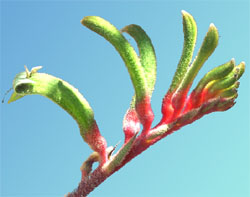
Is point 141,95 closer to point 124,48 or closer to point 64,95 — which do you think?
point 124,48

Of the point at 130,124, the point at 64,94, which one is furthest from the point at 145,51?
the point at 64,94

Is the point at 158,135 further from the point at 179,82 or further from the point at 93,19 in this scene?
the point at 93,19

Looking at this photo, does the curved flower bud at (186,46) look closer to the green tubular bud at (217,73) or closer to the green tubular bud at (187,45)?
the green tubular bud at (187,45)

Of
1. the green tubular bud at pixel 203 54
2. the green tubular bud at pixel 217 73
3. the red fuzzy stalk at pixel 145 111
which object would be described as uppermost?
the green tubular bud at pixel 203 54

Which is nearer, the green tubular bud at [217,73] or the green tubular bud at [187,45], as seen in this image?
the green tubular bud at [217,73]

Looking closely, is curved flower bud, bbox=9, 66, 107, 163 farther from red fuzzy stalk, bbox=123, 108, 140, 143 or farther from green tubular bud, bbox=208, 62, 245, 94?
green tubular bud, bbox=208, 62, 245, 94

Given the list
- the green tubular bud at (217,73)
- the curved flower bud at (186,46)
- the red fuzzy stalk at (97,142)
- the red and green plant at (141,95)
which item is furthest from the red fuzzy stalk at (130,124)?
the green tubular bud at (217,73)

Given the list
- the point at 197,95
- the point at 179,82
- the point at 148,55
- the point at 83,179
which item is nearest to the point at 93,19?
the point at 148,55

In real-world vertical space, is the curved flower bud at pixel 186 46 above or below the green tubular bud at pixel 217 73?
above
